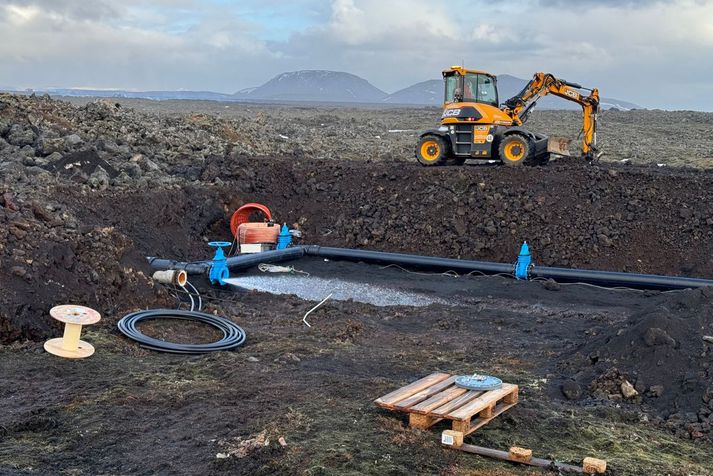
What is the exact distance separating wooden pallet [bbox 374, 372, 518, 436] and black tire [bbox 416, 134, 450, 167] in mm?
10675

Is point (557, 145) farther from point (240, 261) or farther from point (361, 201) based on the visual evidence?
point (240, 261)

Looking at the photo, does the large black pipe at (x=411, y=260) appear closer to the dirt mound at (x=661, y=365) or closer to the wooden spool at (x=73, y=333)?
the dirt mound at (x=661, y=365)

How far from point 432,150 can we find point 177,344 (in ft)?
33.4

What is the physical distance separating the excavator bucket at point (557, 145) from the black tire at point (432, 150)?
7.51 feet

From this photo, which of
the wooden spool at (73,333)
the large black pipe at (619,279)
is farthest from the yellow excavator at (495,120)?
the wooden spool at (73,333)

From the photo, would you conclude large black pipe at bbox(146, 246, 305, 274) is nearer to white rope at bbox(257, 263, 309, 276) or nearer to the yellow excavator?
white rope at bbox(257, 263, 309, 276)

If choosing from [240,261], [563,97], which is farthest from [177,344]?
[563,97]

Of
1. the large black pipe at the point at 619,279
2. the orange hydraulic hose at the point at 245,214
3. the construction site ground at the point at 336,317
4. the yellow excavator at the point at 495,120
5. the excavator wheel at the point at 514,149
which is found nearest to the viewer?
the construction site ground at the point at 336,317

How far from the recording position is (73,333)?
22.0ft

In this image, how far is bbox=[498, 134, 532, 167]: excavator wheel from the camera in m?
15.2

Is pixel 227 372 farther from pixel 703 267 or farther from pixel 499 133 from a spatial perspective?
pixel 499 133

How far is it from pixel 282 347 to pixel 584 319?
4199 mm

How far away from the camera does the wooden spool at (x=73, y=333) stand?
257 inches

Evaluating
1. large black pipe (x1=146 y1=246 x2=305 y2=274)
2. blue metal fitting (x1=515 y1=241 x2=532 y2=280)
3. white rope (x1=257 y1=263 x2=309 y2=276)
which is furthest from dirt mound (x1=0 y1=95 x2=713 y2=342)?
white rope (x1=257 y1=263 x2=309 y2=276)
